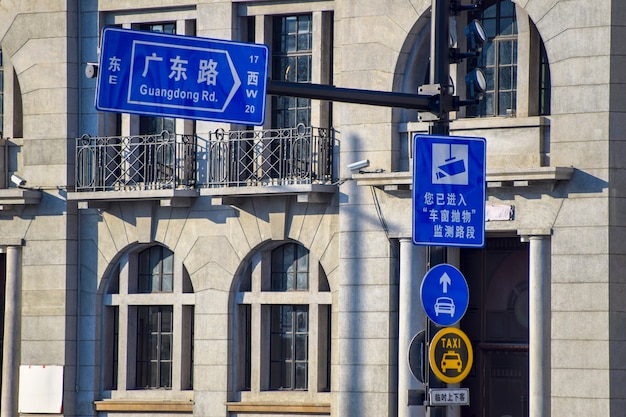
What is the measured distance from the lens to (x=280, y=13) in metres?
30.1

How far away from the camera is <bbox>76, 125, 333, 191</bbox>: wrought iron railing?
2959cm

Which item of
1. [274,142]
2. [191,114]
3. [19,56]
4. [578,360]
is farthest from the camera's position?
[19,56]

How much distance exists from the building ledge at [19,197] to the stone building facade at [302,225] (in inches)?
3.0

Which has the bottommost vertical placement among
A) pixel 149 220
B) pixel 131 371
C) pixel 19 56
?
pixel 131 371

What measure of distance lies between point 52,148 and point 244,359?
5505mm

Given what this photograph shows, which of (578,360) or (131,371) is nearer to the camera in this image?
(578,360)

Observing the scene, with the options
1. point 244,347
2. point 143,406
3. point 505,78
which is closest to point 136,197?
point 244,347

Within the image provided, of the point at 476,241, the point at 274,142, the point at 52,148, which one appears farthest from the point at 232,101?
the point at 52,148

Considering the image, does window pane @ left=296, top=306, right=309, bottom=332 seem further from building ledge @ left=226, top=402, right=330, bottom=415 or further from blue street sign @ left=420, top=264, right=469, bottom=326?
blue street sign @ left=420, top=264, right=469, bottom=326

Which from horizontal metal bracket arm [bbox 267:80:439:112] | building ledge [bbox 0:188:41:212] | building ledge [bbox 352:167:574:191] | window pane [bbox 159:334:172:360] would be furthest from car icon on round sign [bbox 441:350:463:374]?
building ledge [bbox 0:188:41:212]

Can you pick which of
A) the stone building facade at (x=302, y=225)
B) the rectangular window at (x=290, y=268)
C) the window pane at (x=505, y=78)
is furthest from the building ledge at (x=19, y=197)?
the window pane at (x=505, y=78)

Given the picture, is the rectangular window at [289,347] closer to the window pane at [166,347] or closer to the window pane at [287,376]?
the window pane at [287,376]

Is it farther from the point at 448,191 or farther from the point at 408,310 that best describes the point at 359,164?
the point at 448,191

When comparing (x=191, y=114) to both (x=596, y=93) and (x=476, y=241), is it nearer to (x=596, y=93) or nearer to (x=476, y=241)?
(x=476, y=241)
